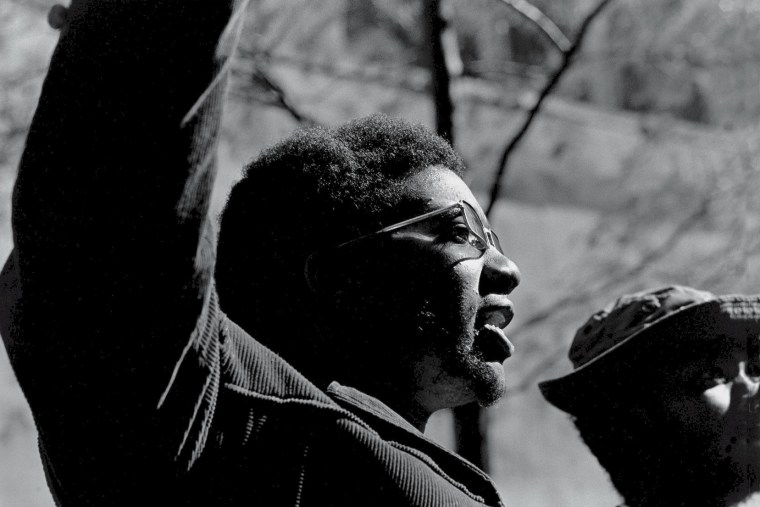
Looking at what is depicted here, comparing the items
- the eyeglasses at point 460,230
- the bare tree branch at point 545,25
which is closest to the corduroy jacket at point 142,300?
the eyeglasses at point 460,230

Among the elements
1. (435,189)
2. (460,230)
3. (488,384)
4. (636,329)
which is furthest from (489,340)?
(636,329)

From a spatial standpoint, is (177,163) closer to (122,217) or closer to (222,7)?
(122,217)

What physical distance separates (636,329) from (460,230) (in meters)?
1.10

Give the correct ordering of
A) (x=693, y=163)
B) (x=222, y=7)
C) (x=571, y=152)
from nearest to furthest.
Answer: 1. (x=222, y=7)
2. (x=693, y=163)
3. (x=571, y=152)

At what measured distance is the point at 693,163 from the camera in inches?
338

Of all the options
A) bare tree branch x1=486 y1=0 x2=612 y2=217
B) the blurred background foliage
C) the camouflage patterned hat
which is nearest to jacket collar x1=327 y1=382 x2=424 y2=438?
the camouflage patterned hat

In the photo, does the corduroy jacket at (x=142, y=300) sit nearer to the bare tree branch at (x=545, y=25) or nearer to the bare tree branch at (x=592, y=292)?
the bare tree branch at (x=545, y=25)

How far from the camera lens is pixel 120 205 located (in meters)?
1.43

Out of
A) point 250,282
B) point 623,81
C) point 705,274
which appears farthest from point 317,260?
point 623,81

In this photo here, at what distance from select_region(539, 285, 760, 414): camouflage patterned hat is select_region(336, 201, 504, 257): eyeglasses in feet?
3.07

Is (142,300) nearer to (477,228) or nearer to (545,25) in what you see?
(477,228)

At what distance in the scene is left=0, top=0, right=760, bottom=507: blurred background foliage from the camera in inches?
273

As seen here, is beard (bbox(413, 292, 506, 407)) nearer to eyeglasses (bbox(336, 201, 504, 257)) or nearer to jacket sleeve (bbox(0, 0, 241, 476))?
eyeglasses (bbox(336, 201, 504, 257))

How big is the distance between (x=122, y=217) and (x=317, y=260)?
2.63ft
